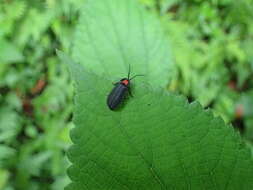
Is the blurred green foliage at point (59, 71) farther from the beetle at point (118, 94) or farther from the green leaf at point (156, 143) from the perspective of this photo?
the green leaf at point (156, 143)

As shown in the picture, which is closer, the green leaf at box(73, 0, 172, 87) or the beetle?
the beetle

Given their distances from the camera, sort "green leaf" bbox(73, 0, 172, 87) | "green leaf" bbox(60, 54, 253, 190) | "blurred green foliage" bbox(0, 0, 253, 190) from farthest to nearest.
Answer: "blurred green foliage" bbox(0, 0, 253, 190), "green leaf" bbox(73, 0, 172, 87), "green leaf" bbox(60, 54, 253, 190)

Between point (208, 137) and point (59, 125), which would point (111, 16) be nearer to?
point (208, 137)

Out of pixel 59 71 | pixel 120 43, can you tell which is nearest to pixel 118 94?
pixel 120 43

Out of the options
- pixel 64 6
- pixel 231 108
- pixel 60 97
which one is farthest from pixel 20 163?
pixel 231 108

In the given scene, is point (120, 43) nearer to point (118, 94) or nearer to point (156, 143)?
point (118, 94)

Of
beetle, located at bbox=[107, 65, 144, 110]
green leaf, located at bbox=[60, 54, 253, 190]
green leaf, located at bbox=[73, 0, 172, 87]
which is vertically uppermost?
green leaf, located at bbox=[73, 0, 172, 87]

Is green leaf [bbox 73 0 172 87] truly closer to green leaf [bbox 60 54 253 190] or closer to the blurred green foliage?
green leaf [bbox 60 54 253 190]

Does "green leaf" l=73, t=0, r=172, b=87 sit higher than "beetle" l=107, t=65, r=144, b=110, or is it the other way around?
"green leaf" l=73, t=0, r=172, b=87

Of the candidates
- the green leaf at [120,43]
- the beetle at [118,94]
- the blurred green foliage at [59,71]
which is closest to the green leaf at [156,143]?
the beetle at [118,94]

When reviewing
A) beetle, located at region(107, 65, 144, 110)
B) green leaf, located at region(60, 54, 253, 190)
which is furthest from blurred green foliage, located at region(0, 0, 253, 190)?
green leaf, located at region(60, 54, 253, 190)
